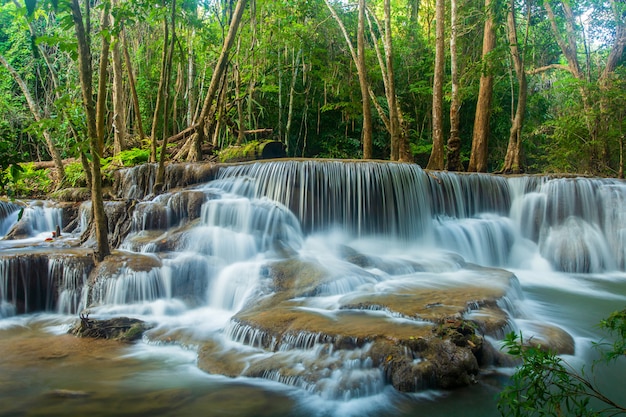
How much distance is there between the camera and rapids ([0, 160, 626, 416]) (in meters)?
4.46

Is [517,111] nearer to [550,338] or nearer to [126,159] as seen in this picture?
[550,338]

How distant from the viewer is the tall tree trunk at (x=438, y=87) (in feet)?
44.1

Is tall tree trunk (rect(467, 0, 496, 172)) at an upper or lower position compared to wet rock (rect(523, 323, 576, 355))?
upper

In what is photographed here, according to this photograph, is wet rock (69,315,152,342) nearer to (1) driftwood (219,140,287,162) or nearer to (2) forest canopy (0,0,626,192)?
(2) forest canopy (0,0,626,192)

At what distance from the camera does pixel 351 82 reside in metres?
19.1

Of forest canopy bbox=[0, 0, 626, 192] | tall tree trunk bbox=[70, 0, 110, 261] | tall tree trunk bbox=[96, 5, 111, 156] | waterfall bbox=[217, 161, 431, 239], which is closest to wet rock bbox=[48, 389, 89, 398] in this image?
tall tree trunk bbox=[70, 0, 110, 261]

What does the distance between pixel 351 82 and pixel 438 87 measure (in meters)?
5.99

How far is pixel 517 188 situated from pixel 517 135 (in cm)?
275

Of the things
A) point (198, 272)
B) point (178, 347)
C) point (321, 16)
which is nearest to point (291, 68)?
point (321, 16)

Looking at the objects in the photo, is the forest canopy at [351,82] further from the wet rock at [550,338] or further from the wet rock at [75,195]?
the wet rock at [550,338]

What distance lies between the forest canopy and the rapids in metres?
2.60

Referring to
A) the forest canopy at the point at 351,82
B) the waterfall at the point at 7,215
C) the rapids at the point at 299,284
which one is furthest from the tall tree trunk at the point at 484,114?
the waterfall at the point at 7,215

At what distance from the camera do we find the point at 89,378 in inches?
188

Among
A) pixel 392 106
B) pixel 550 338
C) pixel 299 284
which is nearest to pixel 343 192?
pixel 299 284
